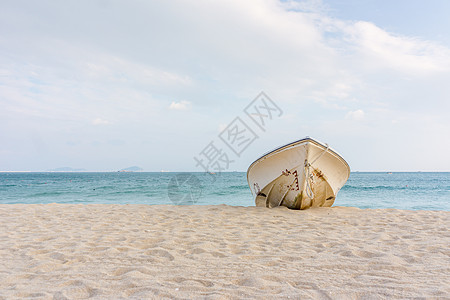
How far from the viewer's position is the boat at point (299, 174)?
640cm

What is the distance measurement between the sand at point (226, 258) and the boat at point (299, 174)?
123cm

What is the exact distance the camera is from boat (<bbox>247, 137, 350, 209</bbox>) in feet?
21.0

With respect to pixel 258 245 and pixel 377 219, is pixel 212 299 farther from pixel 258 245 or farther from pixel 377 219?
pixel 377 219

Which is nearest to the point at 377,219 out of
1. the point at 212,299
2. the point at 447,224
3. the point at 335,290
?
the point at 447,224

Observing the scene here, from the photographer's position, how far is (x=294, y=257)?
3096 millimetres

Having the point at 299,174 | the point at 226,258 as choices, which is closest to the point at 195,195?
the point at 299,174

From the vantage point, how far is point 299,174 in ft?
21.3

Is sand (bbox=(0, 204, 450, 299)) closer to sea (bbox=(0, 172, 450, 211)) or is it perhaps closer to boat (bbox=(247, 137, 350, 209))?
boat (bbox=(247, 137, 350, 209))

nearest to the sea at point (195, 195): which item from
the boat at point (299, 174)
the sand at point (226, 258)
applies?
the boat at point (299, 174)

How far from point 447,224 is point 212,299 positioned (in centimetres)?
494

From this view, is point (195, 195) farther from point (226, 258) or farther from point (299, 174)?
point (226, 258)

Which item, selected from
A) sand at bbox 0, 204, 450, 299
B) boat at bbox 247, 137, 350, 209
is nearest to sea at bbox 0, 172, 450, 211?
boat at bbox 247, 137, 350, 209

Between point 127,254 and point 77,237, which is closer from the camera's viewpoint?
point 127,254

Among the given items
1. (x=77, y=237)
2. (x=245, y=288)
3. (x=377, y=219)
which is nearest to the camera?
(x=245, y=288)
